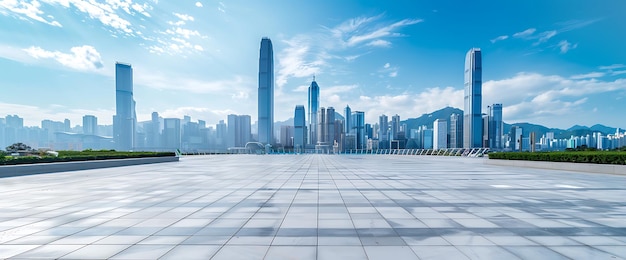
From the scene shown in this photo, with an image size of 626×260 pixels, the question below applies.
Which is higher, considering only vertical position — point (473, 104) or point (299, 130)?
point (473, 104)

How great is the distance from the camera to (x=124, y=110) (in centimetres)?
9956

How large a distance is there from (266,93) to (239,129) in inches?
1249

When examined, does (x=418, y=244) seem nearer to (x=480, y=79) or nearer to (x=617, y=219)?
(x=617, y=219)

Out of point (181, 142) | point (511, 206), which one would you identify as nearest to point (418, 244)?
point (511, 206)

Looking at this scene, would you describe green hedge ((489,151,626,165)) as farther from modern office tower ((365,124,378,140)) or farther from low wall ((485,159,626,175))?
modern office tower ((365,124,378,140))

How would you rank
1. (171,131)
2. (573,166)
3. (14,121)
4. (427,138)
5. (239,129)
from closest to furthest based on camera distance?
1. (573,166)
2. (14,121)
3. (171,131)
4. (427,138)
5. (239,129)

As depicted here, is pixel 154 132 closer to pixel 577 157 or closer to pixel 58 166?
pixel 58 166

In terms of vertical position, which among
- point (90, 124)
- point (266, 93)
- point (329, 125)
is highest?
point (266, 93)

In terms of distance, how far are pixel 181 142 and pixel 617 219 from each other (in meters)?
96.6

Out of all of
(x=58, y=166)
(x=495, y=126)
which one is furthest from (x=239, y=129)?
(x=58, y=166)

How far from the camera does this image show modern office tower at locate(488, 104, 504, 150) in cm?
7788

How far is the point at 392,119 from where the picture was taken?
4847 inches

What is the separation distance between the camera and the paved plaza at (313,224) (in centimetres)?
361

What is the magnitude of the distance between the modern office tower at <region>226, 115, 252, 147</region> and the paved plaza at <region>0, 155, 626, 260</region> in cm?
10508
